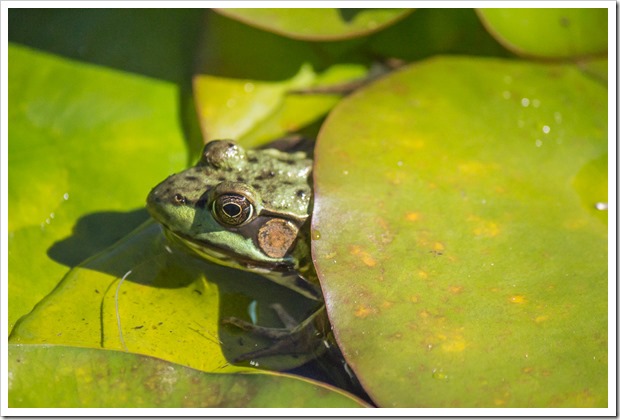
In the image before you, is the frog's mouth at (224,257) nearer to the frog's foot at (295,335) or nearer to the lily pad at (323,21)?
the frog's foot at (295,335)

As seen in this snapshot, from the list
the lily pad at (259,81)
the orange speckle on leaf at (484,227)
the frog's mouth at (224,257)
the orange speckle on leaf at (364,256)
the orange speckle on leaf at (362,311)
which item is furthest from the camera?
the lily pad at (259,81)

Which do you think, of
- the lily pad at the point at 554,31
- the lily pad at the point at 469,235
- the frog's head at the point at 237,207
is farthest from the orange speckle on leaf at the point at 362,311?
the lily pad at the point at 554,31

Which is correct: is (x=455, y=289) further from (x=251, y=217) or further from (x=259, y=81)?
(x=259, y=81)

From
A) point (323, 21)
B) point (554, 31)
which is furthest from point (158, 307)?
point (554, 31)

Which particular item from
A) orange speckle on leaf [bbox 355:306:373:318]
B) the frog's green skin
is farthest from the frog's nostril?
orange speckle on leaf [bbox 355:306:373:318]

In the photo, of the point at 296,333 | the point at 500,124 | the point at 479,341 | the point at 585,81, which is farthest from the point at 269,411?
the point at 585,81
